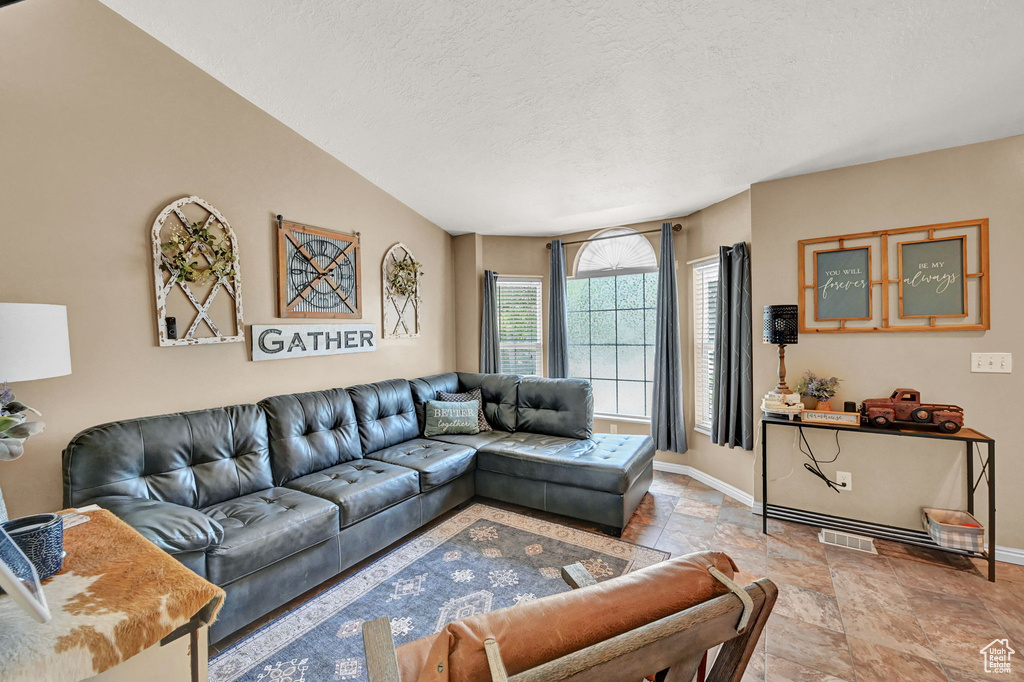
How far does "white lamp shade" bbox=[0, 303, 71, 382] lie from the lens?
1443 millimetres

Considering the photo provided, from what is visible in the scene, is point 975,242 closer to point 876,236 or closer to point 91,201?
point 876,236

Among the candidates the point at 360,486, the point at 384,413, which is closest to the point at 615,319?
the point at 384,413

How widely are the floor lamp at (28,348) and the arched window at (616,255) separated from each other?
4.09 meters

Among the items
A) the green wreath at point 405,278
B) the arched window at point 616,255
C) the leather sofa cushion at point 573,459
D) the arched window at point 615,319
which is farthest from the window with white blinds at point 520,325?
the leather sofa cushion at point 573,459

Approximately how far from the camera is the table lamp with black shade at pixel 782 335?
2867 mm

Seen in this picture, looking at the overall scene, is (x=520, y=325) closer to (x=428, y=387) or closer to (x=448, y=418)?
(x=428, y=387)

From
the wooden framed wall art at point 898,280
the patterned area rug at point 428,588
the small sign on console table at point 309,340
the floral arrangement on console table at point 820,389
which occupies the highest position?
the wooden framed wall art at point 898,280

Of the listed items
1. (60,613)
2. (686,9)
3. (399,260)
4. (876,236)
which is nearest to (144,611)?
(60,613)

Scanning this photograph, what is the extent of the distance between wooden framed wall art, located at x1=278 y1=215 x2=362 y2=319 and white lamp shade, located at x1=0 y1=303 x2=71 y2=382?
1.46 m

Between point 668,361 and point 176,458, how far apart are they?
3.84 meters

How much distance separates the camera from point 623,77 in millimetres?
2219

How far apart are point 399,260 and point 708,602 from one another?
153 inches

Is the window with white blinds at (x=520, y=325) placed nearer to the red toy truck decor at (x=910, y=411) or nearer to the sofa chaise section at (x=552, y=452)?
the sofa chaise section at (x=552, y=452)

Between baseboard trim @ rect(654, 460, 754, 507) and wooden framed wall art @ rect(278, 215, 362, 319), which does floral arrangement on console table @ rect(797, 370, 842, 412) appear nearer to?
baseboard trim @ rect(654, 460, 754, 507)
